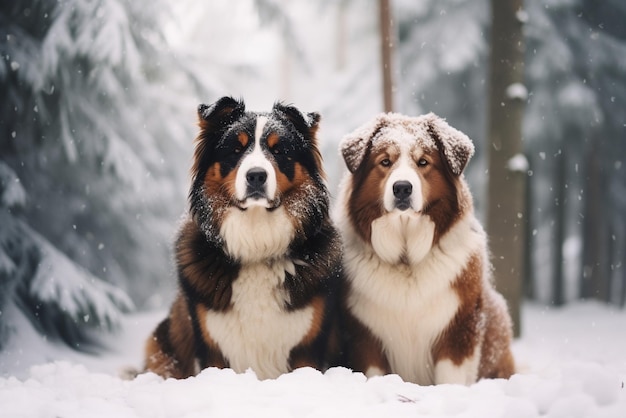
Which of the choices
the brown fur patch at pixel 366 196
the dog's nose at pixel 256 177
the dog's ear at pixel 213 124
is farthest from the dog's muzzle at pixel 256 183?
the brown fur patch at pixel 366 196

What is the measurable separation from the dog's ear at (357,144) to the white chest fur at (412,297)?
0.64 metres

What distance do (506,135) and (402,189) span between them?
346 centimetres

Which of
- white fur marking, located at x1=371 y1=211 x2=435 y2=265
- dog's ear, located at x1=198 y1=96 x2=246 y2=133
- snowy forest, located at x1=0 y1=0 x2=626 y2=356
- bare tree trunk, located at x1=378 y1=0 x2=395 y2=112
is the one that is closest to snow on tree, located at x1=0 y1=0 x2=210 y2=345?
snowy forest, located at x1=0 y1=0 x2=626 y2=356

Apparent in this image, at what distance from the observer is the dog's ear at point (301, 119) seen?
4324mm

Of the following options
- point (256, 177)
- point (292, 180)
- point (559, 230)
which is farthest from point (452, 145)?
point (559, 230)

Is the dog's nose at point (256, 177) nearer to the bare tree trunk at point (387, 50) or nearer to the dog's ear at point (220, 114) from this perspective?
the dog's ear at point (220, 114)

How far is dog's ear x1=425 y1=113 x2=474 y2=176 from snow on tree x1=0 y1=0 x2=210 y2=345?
2.67 m

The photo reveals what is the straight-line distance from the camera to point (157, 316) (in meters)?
9.40

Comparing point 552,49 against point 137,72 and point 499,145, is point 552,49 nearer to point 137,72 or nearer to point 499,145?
point 499,145

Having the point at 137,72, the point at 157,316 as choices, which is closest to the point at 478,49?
the point at 137,72

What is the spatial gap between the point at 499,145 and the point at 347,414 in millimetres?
4790

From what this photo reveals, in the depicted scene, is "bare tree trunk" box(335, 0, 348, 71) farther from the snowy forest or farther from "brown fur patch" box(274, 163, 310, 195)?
"brown fur patch" box(274, 163, 310, 195)

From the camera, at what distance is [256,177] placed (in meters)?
3.87

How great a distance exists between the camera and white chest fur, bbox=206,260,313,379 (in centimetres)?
406
